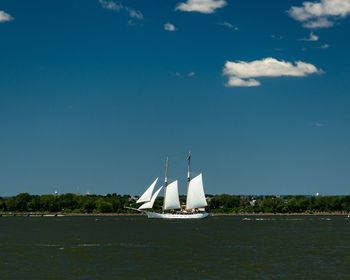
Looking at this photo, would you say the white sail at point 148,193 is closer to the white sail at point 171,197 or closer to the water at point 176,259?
the white sail at point 171,197

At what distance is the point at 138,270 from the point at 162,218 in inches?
5105

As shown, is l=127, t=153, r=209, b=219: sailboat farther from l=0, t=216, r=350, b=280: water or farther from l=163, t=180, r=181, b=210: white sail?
l=0, t=216, r=350, b=280: water

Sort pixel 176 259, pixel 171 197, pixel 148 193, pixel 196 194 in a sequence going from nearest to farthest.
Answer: pixel 176 259, pixel 196 194, pixel 171 197, pixel 148 193

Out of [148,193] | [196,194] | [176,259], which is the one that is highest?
[148,193]

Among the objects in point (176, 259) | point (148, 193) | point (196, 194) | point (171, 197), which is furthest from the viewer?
point (148, 193)

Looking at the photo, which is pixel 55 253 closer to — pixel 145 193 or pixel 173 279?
pixel 173 279

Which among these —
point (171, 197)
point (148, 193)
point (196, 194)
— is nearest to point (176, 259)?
point (196, 194)

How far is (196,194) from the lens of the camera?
561ft

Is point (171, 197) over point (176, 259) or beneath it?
over

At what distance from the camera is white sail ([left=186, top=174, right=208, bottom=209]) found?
169 m

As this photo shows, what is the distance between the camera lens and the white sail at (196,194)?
16899 centimetres

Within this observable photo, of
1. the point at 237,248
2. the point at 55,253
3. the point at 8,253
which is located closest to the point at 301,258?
the point at 237,248

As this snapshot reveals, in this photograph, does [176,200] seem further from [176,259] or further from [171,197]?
[176,259]

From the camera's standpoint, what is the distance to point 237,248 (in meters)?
75.7
